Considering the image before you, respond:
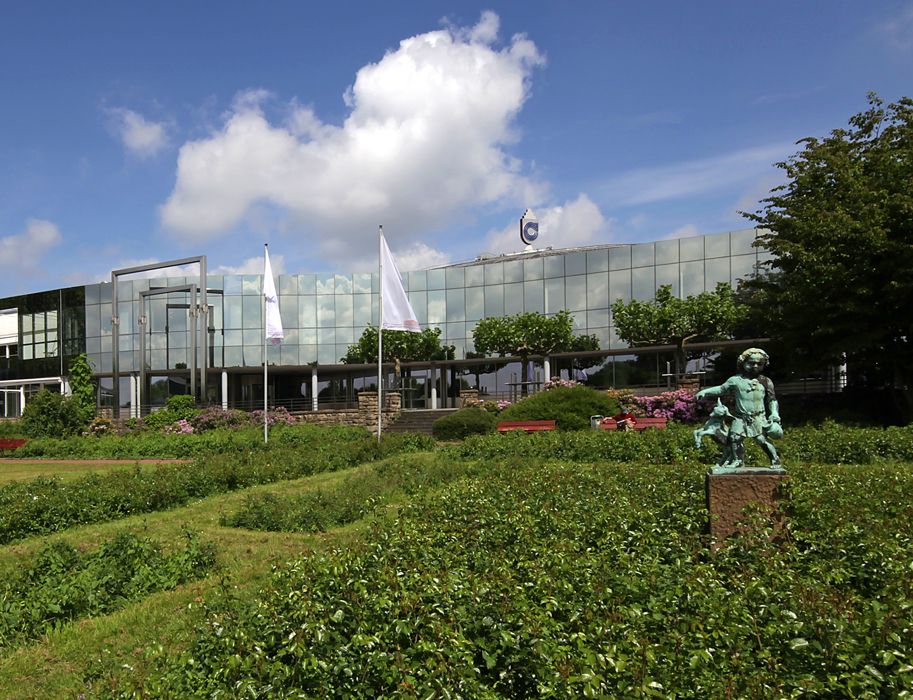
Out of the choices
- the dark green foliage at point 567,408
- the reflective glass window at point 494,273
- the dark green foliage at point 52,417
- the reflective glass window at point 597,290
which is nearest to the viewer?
the dark green foliage at point 567,408

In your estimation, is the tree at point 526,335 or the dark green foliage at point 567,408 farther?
the tree at point 526,335

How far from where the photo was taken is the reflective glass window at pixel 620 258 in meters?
38.9

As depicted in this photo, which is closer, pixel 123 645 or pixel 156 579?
pixel 123 645

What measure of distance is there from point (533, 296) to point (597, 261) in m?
4.15

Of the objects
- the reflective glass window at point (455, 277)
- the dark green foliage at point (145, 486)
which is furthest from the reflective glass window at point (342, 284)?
the dark green foliage at point (145, 486)

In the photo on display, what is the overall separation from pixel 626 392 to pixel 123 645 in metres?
24.9

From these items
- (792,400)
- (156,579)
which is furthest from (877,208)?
(156,579)

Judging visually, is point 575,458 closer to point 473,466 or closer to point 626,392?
point 473,466

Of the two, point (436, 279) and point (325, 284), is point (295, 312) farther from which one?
point (436, 279)

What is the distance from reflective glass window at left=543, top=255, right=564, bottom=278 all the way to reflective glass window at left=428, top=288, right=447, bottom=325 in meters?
6.67

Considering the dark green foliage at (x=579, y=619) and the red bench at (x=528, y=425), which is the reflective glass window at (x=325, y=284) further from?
the dark green foliage at (x=579, y=619)

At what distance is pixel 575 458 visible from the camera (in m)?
A: 16.8

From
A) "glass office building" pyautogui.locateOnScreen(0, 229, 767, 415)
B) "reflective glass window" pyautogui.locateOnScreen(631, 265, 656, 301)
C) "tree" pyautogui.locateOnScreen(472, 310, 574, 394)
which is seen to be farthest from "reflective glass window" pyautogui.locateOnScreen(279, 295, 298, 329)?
"reflective glass window" pyautogui.locateOnScreen(631, 265, 656, 301)

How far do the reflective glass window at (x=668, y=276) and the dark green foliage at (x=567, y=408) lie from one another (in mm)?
13515
